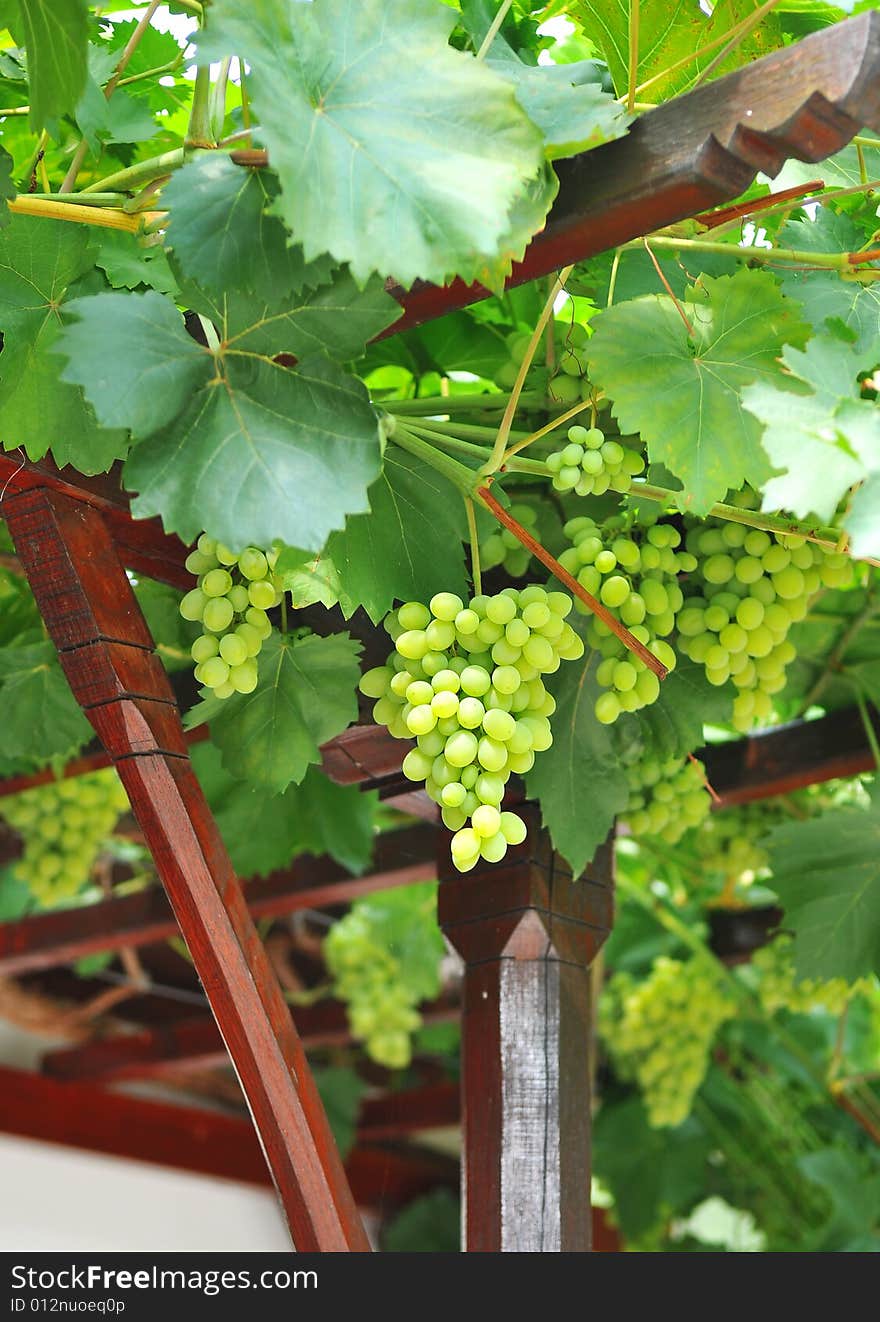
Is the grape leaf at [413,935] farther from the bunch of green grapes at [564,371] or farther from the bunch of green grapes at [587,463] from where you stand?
the bunch of green grapes at [587,463]

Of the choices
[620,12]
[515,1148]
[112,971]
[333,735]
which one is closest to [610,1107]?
[112,971]

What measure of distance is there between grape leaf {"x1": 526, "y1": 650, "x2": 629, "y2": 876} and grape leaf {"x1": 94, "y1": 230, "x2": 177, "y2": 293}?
0.50 m

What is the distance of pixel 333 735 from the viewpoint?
4.17ft

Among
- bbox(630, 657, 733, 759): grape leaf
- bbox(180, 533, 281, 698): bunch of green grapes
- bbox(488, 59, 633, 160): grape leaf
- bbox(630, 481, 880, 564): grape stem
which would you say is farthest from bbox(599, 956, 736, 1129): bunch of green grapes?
bbox(488, 59, 633, 160): grape leaf

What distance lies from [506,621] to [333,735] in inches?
10.5

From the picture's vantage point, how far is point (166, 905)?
2641 mm

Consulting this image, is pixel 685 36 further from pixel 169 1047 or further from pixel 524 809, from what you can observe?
pixel 169 1047

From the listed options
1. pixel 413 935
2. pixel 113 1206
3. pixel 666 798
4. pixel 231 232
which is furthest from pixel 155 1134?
pixel 231 232

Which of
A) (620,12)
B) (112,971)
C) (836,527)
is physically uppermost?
(620,12)

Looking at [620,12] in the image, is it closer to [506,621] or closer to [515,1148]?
[506,621]

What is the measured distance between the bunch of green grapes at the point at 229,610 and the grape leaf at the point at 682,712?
0.43 metres

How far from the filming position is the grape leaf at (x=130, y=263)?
1131mm

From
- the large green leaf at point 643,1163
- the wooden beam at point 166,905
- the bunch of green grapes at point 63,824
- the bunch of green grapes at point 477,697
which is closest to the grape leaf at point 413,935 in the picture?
the wooden beam at point 166,905

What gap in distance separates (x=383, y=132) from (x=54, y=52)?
10.1 inches
